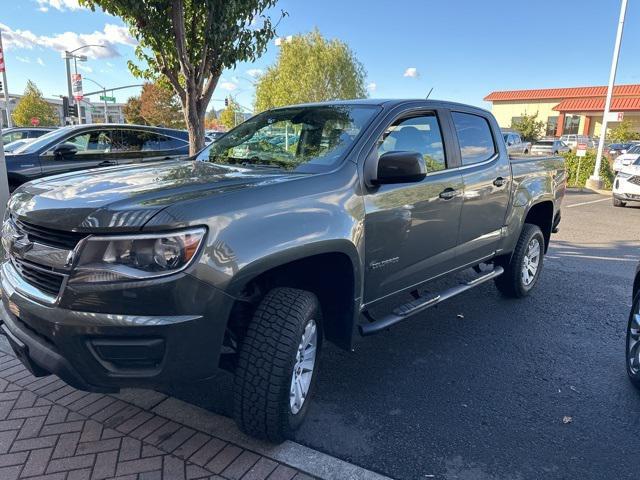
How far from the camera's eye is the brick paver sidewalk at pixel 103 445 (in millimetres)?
2428

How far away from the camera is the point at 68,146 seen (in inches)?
311

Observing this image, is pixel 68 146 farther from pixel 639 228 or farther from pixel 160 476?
pixel 639 228

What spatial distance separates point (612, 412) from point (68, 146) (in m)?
8.08

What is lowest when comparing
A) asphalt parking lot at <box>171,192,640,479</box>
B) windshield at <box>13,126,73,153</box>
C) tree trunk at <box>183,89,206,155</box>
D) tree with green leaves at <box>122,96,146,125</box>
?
asphalt parking lot at <box>171,192,640,479</box>

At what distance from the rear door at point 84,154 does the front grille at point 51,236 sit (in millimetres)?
5962

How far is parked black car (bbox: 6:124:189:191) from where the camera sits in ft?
24.5

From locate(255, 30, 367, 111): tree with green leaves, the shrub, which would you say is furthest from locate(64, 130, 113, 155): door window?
locate(255, 30, 367, 111): tree with green leaves

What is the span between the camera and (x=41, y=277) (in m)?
2.31

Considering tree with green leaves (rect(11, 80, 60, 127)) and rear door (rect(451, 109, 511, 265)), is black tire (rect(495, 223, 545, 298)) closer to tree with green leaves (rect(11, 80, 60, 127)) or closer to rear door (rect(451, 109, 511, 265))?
rear door (rect(451, 109, 511, 265))

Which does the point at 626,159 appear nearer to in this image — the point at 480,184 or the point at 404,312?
the point at 480,184

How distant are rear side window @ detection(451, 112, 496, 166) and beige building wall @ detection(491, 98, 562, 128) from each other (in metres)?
51.7

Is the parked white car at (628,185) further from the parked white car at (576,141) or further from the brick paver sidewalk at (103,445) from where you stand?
the brick paver sidewalk at (103,445)

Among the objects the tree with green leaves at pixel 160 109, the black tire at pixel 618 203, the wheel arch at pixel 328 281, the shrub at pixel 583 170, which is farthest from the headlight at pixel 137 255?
the tree with green leaves at pixel 160 109

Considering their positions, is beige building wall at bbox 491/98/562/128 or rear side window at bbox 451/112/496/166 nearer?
rear side window at bbox 451/112/496/166
